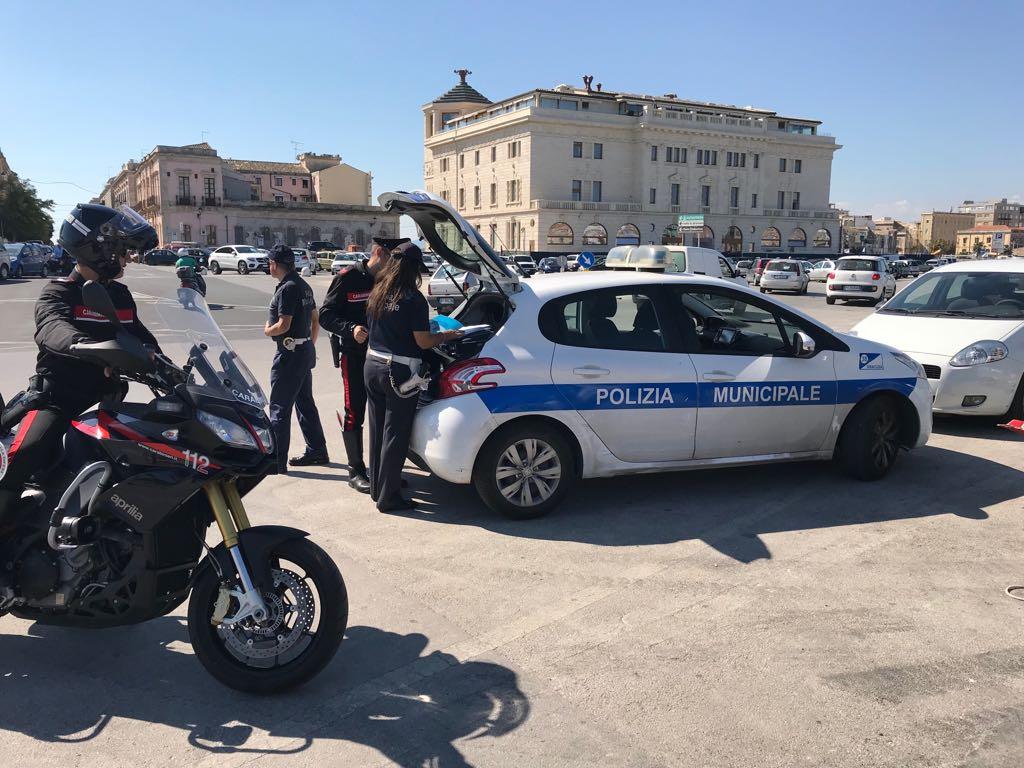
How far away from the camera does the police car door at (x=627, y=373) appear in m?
5.30

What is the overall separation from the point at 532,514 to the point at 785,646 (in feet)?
6.51

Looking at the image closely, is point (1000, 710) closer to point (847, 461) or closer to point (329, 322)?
point (847, 461)

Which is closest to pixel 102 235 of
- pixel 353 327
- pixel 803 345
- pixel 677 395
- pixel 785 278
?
pixel 353 327

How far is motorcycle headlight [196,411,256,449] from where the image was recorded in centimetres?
304

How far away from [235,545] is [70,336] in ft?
3.58

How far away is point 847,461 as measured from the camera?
20.0 ft

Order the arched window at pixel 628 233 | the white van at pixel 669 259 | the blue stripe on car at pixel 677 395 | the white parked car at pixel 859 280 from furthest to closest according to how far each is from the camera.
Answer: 1. the arched window at pixel 628 233
2. the white parked car at pixel 859 280
3. the white van at pixel 669 259
4. the blue stripe on car at pixel 677 395

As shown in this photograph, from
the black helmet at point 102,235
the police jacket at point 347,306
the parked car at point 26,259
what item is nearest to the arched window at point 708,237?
the parked car at point 26,259

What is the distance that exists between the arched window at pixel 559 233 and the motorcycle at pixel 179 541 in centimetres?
8168

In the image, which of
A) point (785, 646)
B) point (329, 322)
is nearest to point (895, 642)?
point (785, 646)

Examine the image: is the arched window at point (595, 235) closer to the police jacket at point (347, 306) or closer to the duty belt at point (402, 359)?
the police jacket at point (347, 306)

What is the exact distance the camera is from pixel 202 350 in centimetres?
338

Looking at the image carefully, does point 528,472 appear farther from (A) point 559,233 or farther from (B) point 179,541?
(A) point 559,233

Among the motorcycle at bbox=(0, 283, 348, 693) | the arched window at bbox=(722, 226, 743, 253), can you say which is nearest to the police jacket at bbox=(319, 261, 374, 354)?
the motorcycle at bbox=(0, 283, 348, 693)
